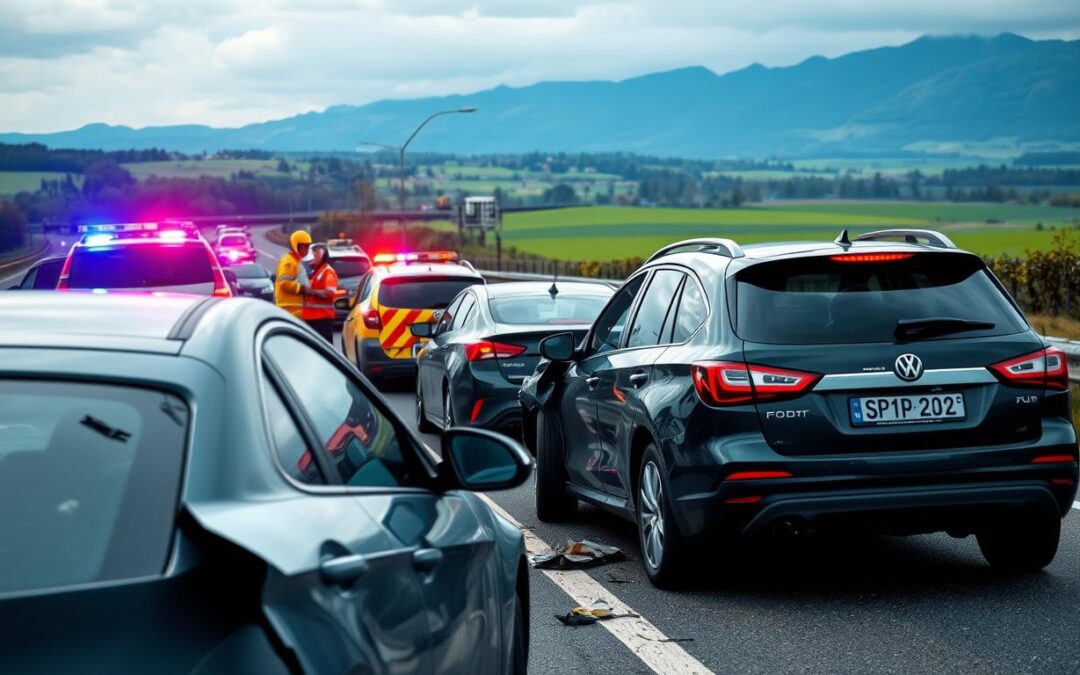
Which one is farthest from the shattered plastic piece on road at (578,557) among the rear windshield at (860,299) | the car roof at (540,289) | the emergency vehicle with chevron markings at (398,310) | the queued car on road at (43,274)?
the queued car on road at (43,274)

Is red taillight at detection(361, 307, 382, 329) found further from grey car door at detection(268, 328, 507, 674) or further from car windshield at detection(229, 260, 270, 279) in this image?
car windshield at detection(229, 260, 270, 279)

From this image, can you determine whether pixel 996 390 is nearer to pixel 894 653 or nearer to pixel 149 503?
pixel 894 653

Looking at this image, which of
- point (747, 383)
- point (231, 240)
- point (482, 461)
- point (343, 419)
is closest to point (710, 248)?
point (747, 383)

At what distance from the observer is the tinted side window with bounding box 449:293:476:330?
14367mm

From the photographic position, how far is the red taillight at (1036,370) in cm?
730

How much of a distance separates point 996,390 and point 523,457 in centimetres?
376

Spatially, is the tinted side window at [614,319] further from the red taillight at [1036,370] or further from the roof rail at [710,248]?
the red taillight at [1036,370]

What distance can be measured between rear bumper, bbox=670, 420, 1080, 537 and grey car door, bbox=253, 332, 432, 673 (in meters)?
3.37

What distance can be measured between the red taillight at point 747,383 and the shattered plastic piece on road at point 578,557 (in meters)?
1.54

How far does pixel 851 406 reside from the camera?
7109 millimetres

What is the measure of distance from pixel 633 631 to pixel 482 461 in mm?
2868

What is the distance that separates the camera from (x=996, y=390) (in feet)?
23.9

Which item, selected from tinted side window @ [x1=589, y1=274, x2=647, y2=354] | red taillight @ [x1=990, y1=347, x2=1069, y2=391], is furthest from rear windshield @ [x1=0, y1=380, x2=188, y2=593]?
tinted side window @ [x1=589, y1=274, x2=647, y2=354]

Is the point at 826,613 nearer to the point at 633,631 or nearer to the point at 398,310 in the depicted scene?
the point at 633,631
